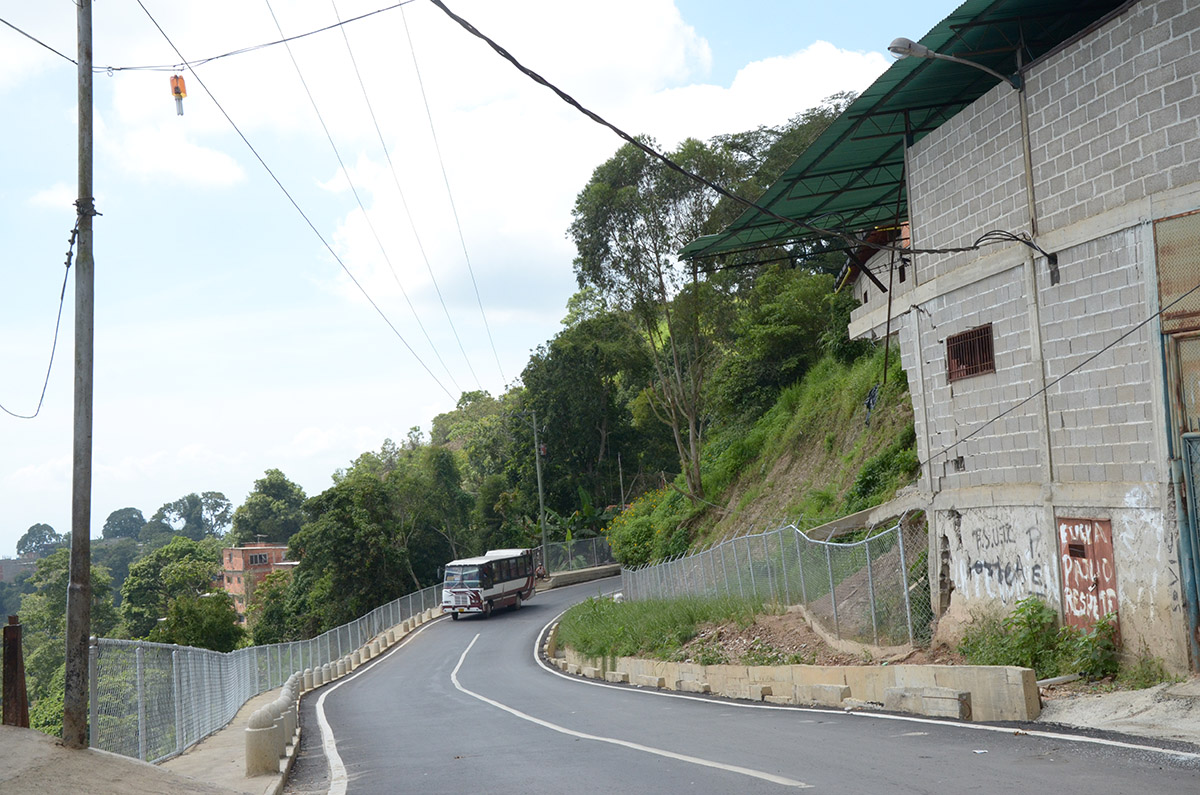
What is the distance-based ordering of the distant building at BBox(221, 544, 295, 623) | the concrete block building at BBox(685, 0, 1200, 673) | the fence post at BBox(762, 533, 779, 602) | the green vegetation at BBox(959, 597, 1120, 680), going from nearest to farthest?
the concrete block building at BBox(685, 0, 1200, 673), the green vegetation at BBox(959, 597, 1120, 680), the fence post at BBox(762, 533, 779, 602), the distant building at BBox(221, 544, 295, 623)

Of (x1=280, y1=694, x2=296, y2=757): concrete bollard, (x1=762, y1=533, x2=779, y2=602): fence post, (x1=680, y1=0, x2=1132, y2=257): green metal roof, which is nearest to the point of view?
(x1=680, y1=0, x2=1132, y2=257): green metal roof

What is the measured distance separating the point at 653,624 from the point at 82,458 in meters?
15.8

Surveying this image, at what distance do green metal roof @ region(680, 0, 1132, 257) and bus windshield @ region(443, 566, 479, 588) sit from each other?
2708 cm

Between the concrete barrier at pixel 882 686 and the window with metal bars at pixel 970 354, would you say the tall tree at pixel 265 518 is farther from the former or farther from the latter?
the window with metal bars at pixel 970 354

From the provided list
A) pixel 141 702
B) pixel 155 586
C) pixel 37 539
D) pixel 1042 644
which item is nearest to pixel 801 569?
pixel 1042 644

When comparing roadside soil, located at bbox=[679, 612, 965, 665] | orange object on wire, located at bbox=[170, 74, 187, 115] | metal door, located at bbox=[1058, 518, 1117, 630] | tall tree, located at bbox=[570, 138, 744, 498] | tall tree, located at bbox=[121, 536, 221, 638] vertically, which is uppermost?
tall tree, located at bbox=[570, 138, 744, 498]

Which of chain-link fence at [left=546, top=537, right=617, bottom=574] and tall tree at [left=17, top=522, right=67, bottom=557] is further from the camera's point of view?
tall tree at [left=17, top=522, right=67, bottom=557]

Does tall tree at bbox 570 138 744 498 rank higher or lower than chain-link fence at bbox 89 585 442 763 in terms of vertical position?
higher

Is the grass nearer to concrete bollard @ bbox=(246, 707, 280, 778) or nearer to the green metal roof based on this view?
the green metal roof

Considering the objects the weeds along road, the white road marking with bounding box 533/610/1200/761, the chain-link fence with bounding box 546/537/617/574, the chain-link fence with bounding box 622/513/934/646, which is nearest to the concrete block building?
the chain-link fence with bounding box 622/513/934/646

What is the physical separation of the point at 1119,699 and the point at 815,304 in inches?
1165

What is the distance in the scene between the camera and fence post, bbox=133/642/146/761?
1124 cm

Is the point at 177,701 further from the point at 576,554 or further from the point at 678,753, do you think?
the point at 576,554

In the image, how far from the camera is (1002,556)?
13.3m
